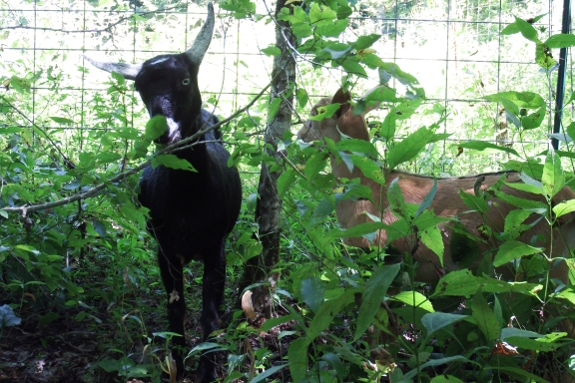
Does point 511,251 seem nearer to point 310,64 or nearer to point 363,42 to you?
point 363,42

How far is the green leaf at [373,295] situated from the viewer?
1.75 m

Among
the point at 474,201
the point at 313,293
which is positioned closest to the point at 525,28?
the point at 474,201

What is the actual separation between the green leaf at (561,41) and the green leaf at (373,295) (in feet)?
3.41

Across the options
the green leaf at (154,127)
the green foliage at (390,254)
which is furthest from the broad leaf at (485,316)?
the green leaf at (154,127)

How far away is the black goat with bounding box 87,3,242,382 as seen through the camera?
395 cm

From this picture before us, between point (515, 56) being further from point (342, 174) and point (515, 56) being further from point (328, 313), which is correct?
point (328, 313)

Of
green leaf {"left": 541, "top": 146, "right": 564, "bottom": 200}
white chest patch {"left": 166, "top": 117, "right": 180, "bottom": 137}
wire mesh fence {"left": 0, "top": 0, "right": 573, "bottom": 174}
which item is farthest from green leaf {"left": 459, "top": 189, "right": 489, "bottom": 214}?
wire mesh fence {"left": 0, "top": 0, "right": 573, "bottom": 174}

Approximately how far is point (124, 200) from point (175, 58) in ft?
5.22

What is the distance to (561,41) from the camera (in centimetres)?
221

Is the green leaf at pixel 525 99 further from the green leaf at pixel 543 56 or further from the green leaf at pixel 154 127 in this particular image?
the green leaf at pixel 154 127

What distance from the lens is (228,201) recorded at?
183 inches

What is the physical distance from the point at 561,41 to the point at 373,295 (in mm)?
1154

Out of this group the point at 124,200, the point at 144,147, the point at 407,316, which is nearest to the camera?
the point at 407,316

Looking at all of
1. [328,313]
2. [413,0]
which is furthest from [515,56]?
[328,313]
